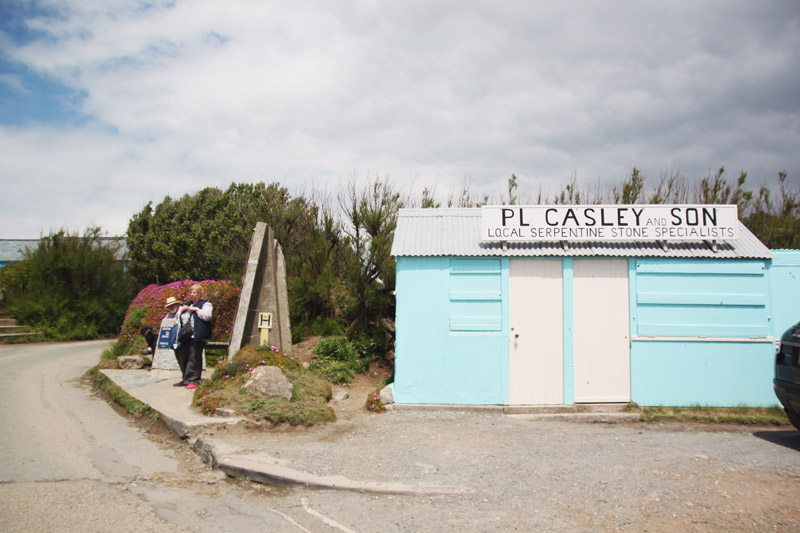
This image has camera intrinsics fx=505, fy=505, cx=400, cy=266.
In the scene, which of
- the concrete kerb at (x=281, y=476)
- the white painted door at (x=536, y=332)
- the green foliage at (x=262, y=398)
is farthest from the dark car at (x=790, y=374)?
the green foliage at (x=262, y=398)

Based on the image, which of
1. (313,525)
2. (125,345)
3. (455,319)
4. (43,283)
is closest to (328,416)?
(455,319)

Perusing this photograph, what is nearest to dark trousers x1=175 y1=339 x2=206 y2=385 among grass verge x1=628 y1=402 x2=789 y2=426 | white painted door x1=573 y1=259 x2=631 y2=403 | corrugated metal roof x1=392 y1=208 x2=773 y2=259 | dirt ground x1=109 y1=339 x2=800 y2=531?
dirt ground x1=109 y1=339 x2=800 y2=531

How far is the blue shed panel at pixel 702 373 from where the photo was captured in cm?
845

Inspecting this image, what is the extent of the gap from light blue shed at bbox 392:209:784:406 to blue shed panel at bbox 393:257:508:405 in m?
0.02

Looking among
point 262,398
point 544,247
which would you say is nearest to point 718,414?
point 544,247

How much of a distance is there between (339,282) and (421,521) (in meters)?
9.85

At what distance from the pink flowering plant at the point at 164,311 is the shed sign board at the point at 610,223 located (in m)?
7.31

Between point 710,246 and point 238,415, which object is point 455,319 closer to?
point 238,415

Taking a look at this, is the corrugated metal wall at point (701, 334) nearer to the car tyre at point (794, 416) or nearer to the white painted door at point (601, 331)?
the white painted door at point (601, 331)

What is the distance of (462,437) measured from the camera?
22.9 ft

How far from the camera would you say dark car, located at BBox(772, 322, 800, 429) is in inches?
252

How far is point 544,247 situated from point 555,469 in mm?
4137

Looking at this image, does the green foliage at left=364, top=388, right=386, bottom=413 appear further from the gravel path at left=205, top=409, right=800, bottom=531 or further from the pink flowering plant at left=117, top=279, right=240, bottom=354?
the pink flowering plant at left=117, top=279, right=240, bottom=354

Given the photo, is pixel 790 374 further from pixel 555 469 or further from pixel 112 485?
pixel 112 485
